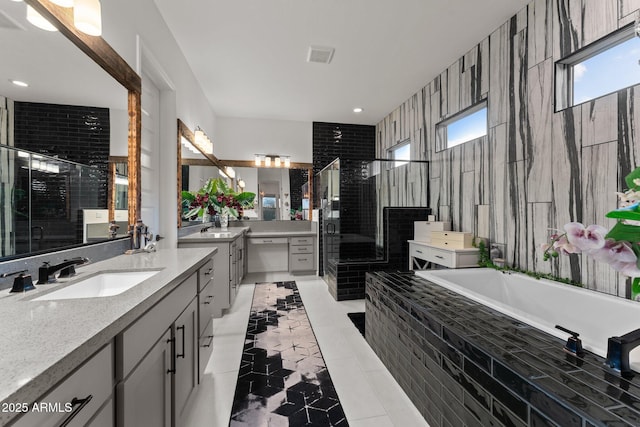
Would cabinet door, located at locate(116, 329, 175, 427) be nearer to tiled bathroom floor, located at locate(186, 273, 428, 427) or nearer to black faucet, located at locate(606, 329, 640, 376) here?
tiled bathroom floor, located at locate(186, 273, 428, 427)

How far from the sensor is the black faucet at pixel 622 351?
95 cm

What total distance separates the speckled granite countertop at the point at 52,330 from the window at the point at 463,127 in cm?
323

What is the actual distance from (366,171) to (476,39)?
1.93m

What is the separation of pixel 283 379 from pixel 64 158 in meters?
1.85

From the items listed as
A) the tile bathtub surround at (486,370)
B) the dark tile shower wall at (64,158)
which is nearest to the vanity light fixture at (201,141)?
the dark tile shower wall at (64,158)

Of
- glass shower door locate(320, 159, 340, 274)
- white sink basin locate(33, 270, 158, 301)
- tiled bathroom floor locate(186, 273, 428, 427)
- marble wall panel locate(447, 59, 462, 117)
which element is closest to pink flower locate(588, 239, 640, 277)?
tiled bathroom floor locate(186, 273, 428, 427)

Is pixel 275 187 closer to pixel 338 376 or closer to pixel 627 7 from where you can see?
pixel 338 376

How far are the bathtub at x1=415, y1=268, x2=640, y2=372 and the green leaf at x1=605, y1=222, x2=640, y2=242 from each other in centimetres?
62

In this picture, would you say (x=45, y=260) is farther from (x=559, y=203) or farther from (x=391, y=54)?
(x=391, y=54)

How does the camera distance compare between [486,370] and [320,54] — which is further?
[320,54]

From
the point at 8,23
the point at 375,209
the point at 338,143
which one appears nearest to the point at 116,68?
the point at 8,23

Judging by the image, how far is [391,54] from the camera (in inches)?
118

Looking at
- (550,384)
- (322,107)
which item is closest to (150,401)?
(550,384)

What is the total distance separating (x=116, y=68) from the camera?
5.55 ft
